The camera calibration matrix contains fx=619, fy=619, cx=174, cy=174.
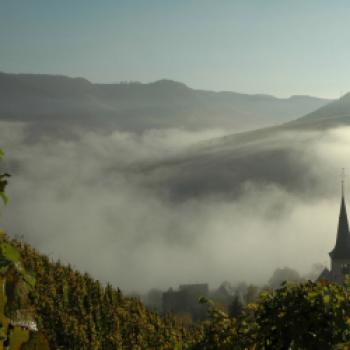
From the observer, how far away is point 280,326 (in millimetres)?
8352

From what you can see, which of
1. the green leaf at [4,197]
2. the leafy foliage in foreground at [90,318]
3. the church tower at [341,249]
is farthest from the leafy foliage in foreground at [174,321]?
the church tower at [341,249]

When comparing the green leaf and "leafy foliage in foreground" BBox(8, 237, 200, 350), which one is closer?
the green leaf

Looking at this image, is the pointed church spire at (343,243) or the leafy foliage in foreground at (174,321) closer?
the leafy foliage in foreground at (174,321)

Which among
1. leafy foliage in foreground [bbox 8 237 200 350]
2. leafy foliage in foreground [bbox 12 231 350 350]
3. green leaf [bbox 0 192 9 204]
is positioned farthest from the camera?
leafy foliage in foreground [bbox 8 237 200 350]

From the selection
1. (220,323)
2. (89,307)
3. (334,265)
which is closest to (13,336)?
(220,323)

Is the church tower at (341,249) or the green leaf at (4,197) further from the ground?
the green leaf at (4,197)

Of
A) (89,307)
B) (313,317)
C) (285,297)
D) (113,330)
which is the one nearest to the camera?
(313,317)

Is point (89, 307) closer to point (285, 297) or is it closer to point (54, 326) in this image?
point (54, 326)

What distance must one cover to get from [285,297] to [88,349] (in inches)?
647

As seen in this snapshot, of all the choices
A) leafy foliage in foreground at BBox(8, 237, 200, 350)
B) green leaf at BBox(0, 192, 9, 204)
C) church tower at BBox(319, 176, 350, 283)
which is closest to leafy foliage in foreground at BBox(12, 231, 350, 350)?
leafy foliage in foreground at BBox(8, 237, 200, 350)

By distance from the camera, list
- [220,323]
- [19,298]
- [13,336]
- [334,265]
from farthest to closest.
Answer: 1. [334,265]
2. [220,323]
3. [19,298]
4. [13,336]

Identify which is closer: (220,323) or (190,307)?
(220,323)

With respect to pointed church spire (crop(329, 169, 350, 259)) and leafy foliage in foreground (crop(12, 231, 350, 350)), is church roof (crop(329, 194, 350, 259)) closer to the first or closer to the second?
pointed church spire (crop(329, 169, 350, 259))

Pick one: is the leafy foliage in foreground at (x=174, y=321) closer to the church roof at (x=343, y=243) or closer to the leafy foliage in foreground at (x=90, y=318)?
the leafy foliage in foreground at (x=90, y=318)
